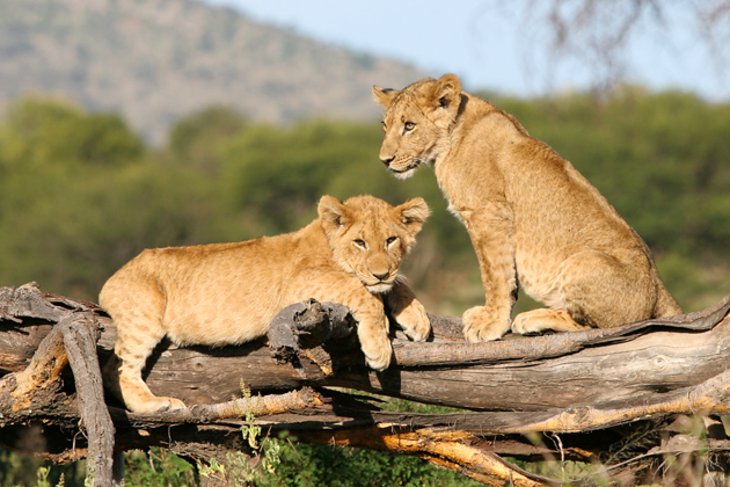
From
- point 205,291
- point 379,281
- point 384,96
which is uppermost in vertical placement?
point 384,96

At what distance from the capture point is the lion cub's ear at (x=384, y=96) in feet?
21.6

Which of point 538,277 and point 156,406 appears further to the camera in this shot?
point 538,277

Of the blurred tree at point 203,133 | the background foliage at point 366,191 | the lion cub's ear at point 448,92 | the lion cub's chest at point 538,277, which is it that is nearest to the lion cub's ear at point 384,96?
the lion cub's ear at point 448,92

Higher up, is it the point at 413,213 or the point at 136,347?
the point at 413,213

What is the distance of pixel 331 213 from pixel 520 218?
106cm

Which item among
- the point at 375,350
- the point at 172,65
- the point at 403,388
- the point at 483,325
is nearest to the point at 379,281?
the point at 375,350

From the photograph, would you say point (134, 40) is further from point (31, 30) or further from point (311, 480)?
point (311, 480)

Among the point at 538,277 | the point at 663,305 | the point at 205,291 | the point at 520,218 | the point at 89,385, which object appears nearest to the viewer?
the point at 89,385

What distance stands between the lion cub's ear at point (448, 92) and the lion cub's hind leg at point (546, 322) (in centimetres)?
126

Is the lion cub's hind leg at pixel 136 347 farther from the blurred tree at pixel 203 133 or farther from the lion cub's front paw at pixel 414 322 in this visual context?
the blurred tree at pixel 203 133

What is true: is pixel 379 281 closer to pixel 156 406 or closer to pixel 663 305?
pixel 156 406

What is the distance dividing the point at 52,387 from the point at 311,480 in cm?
146

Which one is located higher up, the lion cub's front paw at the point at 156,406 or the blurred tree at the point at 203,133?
the blurred tree at the point at 203,133

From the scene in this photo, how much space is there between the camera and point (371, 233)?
5508mm
